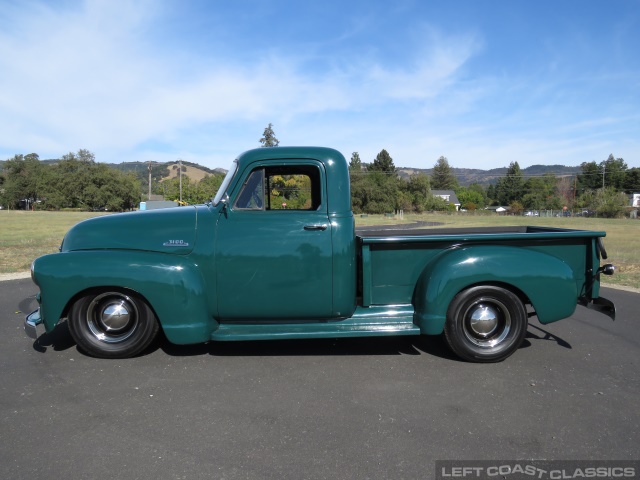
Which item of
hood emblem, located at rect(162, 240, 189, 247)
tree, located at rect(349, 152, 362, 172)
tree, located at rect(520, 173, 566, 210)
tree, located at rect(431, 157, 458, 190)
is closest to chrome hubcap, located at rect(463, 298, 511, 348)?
hood emblem, located at rect(162, 240, 189, 247)

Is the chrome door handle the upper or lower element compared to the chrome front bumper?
upper

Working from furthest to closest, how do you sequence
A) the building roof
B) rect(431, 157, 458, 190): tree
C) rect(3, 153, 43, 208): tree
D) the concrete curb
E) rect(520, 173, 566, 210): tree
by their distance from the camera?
rect(431, 157, 458, 190): tree
the building roof
rect(520, 173, 566, 210): tree
rect(3, 153, 43, 208): tree
the concrete curb

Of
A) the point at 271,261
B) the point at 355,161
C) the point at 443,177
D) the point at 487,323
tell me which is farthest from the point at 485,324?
the point at 443,177

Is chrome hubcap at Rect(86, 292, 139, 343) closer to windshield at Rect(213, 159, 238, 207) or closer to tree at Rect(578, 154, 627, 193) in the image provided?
windshield at Rect(213, 159, 238, 207)

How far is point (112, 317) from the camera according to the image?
392 centimetres

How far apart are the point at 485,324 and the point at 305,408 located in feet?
6.03

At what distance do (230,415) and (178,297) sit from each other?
3.76 feet

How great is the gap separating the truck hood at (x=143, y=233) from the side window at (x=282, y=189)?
0.50 m

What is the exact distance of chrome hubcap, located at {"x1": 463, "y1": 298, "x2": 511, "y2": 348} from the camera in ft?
13.0

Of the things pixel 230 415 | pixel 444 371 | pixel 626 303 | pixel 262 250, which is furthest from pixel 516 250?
pixel 626 303

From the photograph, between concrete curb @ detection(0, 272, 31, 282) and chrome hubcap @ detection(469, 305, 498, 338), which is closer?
chrome hubcap @ detection(469, 305, 498, 338)

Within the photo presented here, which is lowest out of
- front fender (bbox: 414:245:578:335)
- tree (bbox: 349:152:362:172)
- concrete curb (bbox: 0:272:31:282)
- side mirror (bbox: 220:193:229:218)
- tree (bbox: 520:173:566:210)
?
concrete curb (bbox: 0:272:31:282)

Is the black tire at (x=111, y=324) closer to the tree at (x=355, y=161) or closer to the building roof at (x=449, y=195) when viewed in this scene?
the tree at (x=355, y=161)

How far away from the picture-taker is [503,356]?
13.0 feet
